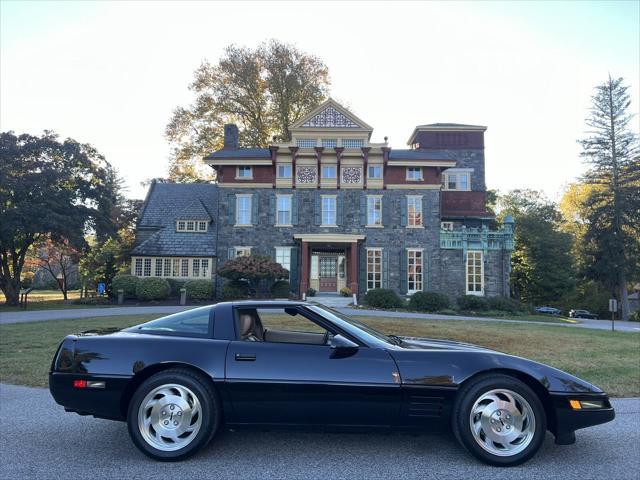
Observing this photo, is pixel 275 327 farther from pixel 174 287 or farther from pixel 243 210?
pixel 243 210

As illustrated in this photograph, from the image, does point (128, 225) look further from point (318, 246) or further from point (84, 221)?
point (318, 246)

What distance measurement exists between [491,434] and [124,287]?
2269cm

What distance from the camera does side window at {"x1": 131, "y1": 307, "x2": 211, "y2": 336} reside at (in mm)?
3766

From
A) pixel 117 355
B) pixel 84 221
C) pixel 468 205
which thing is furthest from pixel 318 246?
pixel 117 355

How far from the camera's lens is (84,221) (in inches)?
937

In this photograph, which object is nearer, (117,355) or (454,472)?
(454,472)

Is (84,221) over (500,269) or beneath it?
over

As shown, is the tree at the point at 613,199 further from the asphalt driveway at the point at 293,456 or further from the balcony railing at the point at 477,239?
the asphalt driveway at the point at 293,456

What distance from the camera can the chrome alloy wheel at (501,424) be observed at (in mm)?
3387

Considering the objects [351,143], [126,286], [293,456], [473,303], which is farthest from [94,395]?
[351,143]

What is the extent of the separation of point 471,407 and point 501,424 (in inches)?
11.1

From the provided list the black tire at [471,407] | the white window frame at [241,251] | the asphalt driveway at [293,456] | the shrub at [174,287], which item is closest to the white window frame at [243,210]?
the white window frame at [241,251]

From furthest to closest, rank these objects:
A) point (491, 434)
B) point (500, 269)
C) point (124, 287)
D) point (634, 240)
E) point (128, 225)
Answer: point (128, 225)
point (634, 240)
point (500, 269)
point (124, 287)
point (491, 434)

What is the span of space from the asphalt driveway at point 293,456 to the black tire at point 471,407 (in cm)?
9
